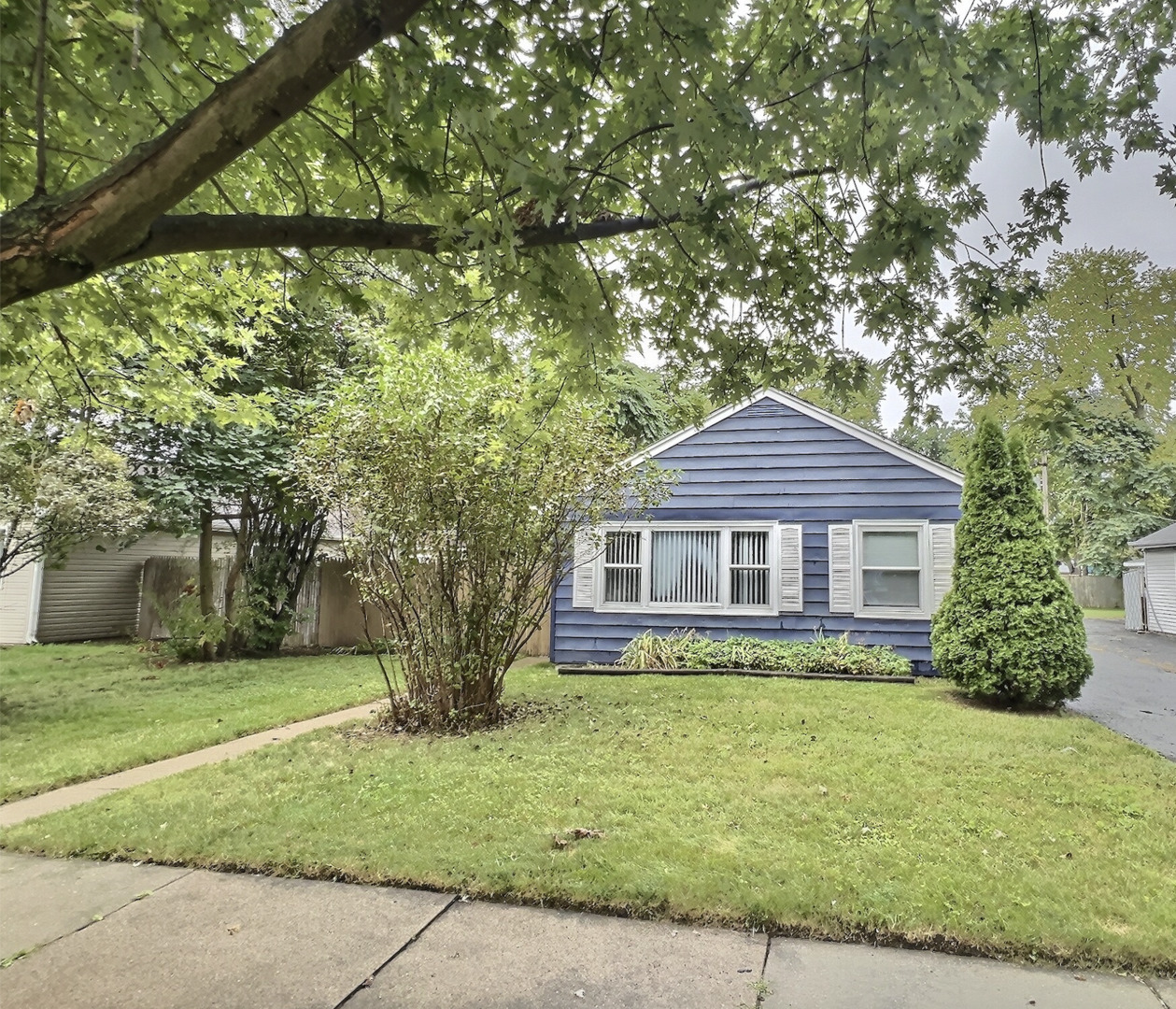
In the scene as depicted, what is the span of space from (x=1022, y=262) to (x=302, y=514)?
1166 cm

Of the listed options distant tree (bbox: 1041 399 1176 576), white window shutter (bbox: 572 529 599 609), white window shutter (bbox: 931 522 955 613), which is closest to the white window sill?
white window shutter (bbox: 931 522 955 613)

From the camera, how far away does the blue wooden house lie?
9.91 m

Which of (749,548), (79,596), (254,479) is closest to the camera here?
(749,548)

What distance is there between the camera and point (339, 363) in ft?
41.6

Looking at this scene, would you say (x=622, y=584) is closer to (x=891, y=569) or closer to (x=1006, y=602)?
(x=891, y=569)

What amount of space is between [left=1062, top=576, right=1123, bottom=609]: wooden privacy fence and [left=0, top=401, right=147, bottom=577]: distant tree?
33.2 metres

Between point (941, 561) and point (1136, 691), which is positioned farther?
point (941, 561)

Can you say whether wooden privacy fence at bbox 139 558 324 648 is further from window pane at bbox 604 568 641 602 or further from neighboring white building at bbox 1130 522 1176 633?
neighboring white building at bbox 1130 522 1176 633

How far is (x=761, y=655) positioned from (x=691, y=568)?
1.70 metres

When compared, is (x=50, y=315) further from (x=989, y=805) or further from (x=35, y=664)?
(x=35, y=664)

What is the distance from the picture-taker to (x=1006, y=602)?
24.2ft

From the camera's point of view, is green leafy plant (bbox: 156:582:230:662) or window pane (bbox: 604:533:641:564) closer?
window pane (bbox: 604:533:641:564)

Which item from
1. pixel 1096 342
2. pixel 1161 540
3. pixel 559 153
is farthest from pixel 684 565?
pixel 1161 540

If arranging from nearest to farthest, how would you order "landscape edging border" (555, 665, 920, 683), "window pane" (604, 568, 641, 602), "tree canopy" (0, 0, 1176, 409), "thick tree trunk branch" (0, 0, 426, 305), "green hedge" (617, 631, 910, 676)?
"thick tree trunk branch" (0, 0, 426, 305)
"tree canopy" (0, 0, 1176, 409)
"landscape edging border" (555, 665, 920, 683)
"green hedge" (617, 631, 910, 676)
"window pane" (604, 568, 641, 602)
